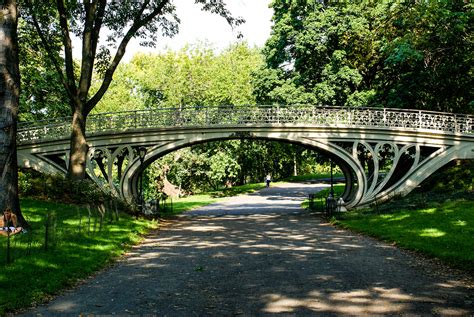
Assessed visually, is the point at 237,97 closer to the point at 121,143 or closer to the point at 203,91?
the point at 203,91

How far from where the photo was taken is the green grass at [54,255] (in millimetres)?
7070

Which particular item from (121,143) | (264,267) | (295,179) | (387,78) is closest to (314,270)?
(264,267)

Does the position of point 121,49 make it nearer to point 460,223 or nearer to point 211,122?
point 211,122

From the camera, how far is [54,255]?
9320 mm

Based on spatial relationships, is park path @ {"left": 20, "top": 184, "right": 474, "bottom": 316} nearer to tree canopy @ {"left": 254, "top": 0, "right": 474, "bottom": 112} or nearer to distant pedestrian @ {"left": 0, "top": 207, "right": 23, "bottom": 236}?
distant pedestrian @ {"left": 0, "top": 207, "right": 23, "bottom": 236}

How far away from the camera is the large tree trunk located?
11.4 meters

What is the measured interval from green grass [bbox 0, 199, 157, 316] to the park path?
0.35m

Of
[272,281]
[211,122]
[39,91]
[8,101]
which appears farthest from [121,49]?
[272,281]

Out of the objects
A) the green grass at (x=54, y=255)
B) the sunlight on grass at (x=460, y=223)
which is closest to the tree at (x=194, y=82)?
the green grass at (x=54, y=255)

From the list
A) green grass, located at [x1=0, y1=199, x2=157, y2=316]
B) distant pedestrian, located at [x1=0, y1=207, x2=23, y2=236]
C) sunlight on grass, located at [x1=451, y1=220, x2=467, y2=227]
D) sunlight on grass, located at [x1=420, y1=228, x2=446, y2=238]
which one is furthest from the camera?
sunlight on grass, located at [x1=451, y1=220, x2=467, y2=227]

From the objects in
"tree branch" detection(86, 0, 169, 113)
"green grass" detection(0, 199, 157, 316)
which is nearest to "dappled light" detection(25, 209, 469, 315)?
"green grass" detection(0, 199, 157, 316)

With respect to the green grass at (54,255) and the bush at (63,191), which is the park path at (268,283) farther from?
the bush at (63,191)

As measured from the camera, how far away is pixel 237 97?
4266cm

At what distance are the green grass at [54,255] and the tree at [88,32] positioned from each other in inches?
179
